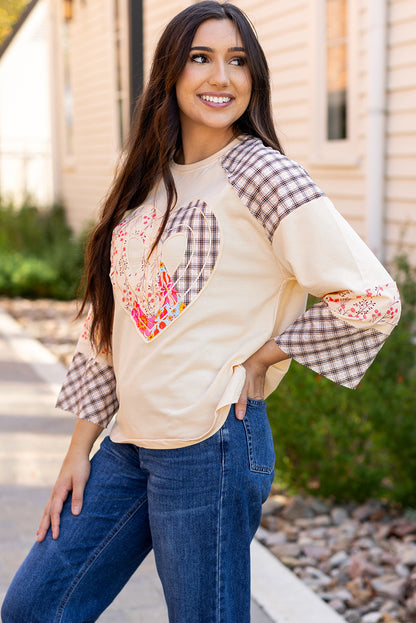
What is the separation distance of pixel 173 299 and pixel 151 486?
410mm

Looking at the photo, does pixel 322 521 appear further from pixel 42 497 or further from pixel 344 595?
pixel 42 497

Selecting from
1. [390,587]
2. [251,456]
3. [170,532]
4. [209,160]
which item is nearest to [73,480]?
[170,532]

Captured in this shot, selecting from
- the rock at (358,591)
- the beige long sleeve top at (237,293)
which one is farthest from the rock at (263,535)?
the beige long sleeve top at (237,293)

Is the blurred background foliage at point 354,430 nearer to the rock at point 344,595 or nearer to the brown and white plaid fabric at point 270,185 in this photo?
the rock at point 344,595

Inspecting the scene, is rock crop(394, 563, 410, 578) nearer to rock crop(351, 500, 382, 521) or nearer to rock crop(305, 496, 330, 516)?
rock crop(351, 500, 382, 521)

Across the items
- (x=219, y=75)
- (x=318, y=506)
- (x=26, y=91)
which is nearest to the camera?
(x=219, y=75)

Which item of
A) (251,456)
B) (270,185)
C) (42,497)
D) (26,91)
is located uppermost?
(26,91)

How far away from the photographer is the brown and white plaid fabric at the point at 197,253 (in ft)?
5.93

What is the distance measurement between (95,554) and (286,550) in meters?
2.05

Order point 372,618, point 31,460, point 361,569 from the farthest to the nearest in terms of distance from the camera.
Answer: point 31,460
point 361,569
point 372,618

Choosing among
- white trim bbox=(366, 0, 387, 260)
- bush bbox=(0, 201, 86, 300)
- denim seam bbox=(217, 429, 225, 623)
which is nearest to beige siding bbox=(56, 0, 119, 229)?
bush bbox=(0, 201, 86, 300)

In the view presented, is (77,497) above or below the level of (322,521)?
above

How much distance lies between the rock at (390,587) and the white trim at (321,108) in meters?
3.37

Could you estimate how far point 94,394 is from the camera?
2131mm
